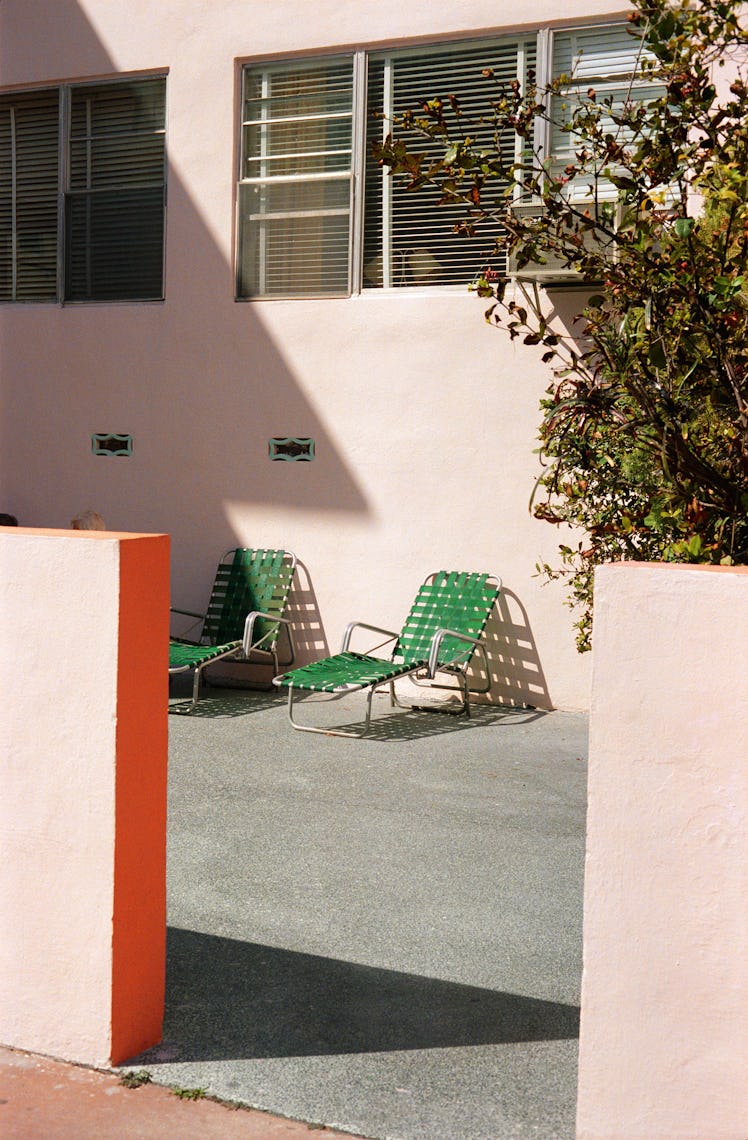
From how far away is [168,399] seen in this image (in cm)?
914

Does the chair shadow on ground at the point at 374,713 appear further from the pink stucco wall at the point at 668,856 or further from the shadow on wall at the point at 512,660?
the pink stucco wall at the point at 668,856

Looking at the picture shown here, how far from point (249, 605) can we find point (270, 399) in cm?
145

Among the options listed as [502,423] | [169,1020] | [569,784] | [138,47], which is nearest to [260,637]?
[502,423]

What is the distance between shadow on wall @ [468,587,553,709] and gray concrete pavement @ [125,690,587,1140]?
1.10m

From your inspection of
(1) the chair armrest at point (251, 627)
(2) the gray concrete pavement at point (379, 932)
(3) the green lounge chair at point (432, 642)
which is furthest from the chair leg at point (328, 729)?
(1) the chair armrest at point (251, 627)

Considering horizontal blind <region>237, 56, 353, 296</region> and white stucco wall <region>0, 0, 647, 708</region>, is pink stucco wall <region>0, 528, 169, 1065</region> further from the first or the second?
horizontal blind <region>237, 56, 353, 296</region>

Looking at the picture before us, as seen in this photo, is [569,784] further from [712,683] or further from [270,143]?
[270,143]

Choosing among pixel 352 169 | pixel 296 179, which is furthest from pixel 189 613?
pixel 352 169

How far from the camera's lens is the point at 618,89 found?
754cm

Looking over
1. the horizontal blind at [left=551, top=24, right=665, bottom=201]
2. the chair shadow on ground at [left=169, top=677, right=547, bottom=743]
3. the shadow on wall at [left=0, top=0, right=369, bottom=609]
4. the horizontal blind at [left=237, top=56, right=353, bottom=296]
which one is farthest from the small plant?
the horizontal blind at [left=237, top=56, right=353, bottom=296]

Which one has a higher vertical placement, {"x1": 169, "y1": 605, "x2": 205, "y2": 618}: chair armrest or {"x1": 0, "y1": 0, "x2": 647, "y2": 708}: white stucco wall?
{"x1": 0, "y1": 0, "x2": 647, "y2": 708}: white stucco wall

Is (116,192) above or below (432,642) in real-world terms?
above

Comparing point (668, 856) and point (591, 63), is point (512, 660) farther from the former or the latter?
point (668, 856)

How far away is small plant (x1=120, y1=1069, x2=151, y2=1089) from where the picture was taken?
309 cm
